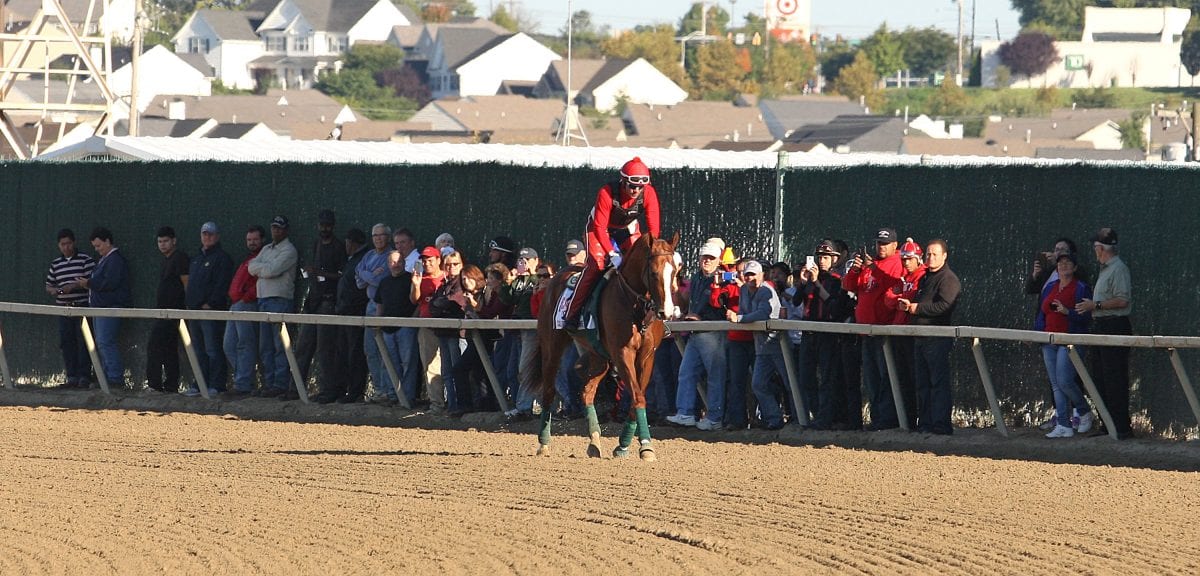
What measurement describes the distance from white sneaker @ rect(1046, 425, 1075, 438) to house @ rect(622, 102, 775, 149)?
56705 millimetres

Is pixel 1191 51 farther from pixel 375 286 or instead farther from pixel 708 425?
pixel 708 425

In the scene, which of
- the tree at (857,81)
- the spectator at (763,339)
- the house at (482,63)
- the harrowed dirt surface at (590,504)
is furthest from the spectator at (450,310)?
the house at (482,63)

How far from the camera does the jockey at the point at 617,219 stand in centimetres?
1235

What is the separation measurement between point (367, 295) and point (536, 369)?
3.79m

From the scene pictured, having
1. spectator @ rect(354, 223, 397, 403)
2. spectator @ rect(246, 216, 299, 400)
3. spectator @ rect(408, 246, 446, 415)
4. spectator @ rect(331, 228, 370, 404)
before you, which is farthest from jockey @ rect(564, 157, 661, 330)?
spectator @ rect(246, 216, 299, 400)

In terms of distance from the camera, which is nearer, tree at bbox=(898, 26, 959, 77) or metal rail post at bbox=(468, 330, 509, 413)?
metal rail post at bbox=(468, 330, 509, 413)

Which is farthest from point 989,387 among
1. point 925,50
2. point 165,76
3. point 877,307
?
point 925,50

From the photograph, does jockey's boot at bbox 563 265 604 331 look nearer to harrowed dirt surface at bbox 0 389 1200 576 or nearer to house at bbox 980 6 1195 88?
harrowed dirt surface at bbox 0 389 1200 576

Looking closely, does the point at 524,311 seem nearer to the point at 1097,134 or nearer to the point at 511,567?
the point at 511,567

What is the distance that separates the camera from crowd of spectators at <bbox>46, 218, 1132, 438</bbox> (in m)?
14.0

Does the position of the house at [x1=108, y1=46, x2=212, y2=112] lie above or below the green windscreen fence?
above

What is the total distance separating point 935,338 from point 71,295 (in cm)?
1008

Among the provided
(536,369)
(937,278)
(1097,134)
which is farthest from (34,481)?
(1097,134)

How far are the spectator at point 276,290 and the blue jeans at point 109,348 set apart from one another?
7.04 feet
